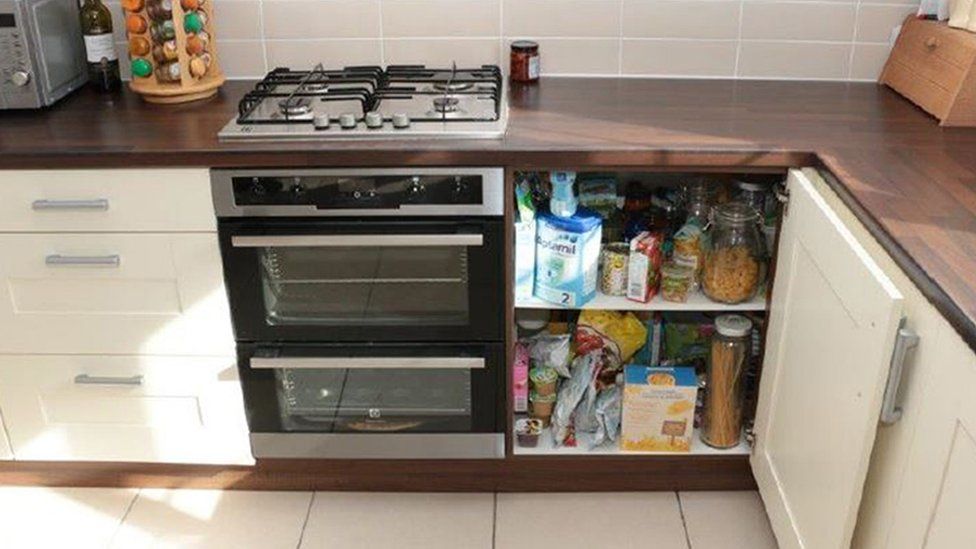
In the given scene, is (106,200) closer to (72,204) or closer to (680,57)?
(72,204)

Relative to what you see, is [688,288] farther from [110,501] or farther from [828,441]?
[110,501]

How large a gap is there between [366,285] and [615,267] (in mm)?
538

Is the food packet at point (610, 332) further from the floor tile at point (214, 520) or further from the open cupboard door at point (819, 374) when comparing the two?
the floor tile at point (214, 520)

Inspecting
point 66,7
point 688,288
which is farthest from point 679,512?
point 66,7

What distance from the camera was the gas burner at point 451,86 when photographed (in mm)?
2088

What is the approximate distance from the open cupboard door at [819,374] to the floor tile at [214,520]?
1.06m

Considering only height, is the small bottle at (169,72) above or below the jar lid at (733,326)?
above

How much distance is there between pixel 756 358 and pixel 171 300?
1.29 meters

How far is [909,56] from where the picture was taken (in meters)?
2.15

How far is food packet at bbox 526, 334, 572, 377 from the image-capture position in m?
2.16

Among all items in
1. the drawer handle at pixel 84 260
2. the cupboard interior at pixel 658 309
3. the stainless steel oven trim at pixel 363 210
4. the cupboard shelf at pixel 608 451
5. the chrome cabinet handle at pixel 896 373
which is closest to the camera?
the chrome cabinet handle at pixel 896 373

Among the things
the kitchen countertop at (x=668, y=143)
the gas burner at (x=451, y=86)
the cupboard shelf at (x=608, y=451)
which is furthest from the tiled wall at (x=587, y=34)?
the cupboard shelf at (x=608, y=451)

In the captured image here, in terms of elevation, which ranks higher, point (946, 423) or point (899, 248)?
point (899, 248)

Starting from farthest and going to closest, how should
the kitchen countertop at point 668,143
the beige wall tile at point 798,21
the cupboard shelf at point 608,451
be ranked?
1. the beige wall tile at point 798,21
2. the cupboard shelf at point 608,451
3. the kitchen countertop at point 668,143
